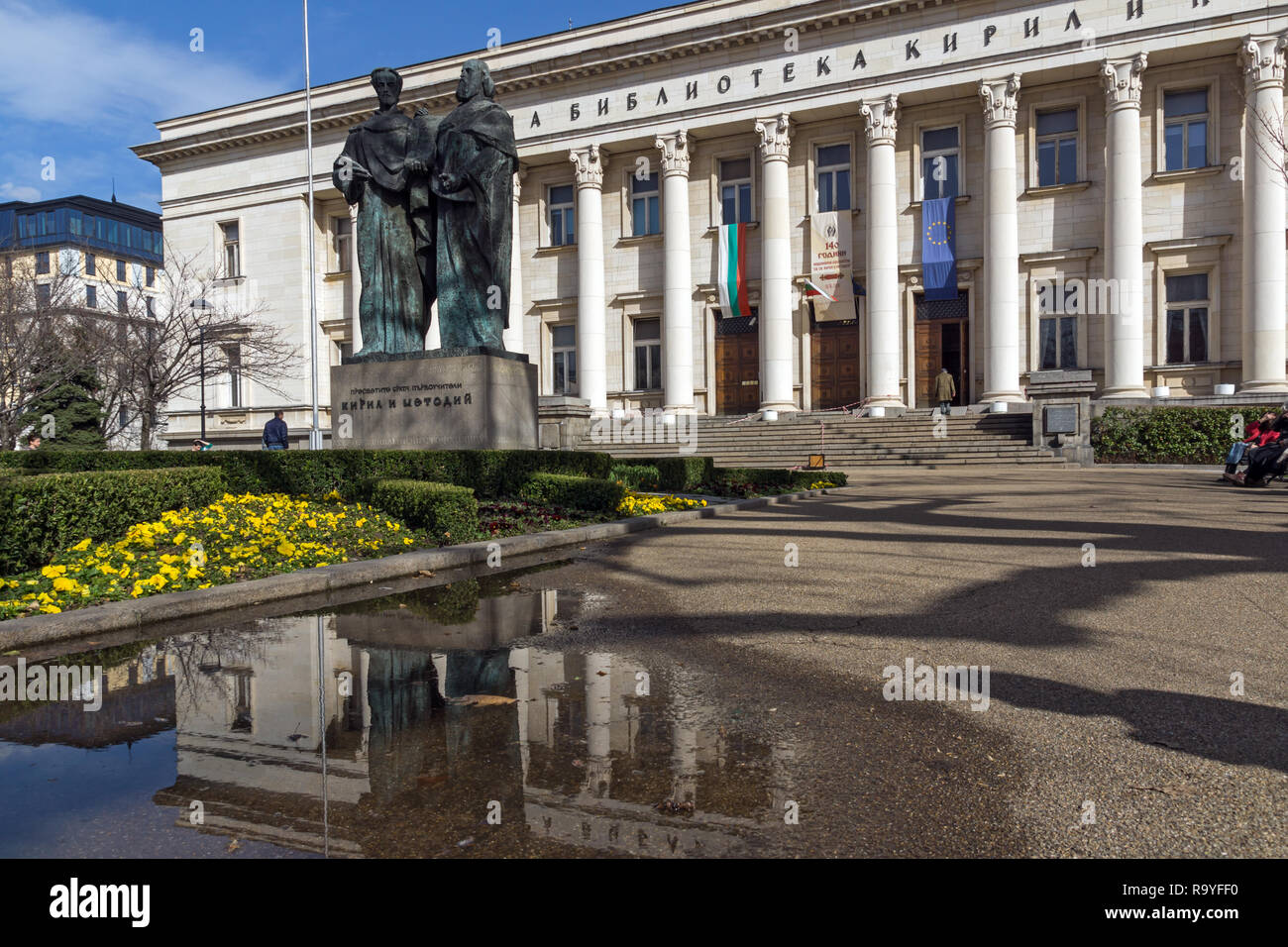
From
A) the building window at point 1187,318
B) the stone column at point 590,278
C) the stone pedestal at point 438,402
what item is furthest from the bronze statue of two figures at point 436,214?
the building window at point 1187,318

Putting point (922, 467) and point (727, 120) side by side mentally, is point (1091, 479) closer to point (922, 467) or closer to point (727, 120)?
point (922, 467)

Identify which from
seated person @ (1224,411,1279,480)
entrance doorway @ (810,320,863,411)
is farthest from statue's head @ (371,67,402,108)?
entrance doorway @ (810,320,863,411)

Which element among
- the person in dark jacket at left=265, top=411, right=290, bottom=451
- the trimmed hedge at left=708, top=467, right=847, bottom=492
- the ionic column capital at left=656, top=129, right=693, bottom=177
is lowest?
the trimmed hedge at left=708, top=467, right=847, bottom=492

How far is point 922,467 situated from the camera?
25.8 m

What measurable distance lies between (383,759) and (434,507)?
694 centimetres

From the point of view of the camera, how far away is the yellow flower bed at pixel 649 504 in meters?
13.4

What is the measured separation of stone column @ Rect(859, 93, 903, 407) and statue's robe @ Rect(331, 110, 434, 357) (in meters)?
21.2

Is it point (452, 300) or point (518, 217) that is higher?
point (518, 217)

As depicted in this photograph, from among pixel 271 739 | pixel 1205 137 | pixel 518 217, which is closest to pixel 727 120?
pixel 518 217

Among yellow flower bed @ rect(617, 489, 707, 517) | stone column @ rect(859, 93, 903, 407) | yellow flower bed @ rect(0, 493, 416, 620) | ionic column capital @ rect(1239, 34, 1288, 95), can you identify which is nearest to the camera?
yellow flower bed @ rect(0, 493, 416, 620)

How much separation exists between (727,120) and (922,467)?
16.9 m

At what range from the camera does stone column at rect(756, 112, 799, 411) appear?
1342 inches

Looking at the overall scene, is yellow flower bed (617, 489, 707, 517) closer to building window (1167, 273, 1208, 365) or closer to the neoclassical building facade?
the neoclassical building facade

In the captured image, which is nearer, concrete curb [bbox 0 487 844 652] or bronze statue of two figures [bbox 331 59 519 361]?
concrete curb [bbox 0 487 844 652]
